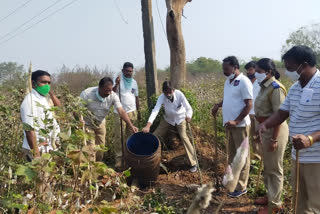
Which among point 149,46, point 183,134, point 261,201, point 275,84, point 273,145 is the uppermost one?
point 149,46

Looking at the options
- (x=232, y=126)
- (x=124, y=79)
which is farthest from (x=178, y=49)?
(x=232, y=126)

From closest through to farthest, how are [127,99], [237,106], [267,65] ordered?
[267,65] → [237,106] → [127,99]

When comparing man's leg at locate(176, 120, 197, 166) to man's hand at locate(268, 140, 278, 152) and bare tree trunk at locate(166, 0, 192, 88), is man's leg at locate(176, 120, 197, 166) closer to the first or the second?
bare tree trunk at locate(166, 0, 192, 88)

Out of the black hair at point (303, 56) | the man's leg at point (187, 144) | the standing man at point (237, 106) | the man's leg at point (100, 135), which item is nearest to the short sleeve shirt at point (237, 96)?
the standing man at point (237, 106)

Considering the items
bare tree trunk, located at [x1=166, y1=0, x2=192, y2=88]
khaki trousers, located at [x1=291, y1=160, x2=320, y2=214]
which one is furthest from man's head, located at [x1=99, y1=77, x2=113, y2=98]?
khaki trousers, located at [x1=291, y1=160, x2=320, y2=214]

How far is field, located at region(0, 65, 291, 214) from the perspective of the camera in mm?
1858

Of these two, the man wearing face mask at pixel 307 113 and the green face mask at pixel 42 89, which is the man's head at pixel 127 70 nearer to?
the green face mask at pixel 42 89

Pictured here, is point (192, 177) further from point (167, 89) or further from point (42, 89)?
point (42, 89)

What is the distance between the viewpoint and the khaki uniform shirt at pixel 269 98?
130 inches

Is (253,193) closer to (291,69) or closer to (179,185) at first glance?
(179,185)

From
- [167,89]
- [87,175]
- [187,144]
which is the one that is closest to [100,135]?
[167,89]

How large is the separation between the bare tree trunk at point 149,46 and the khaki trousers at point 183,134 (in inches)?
37.0

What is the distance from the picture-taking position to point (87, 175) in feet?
6.32

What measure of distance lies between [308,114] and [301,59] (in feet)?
1.51
